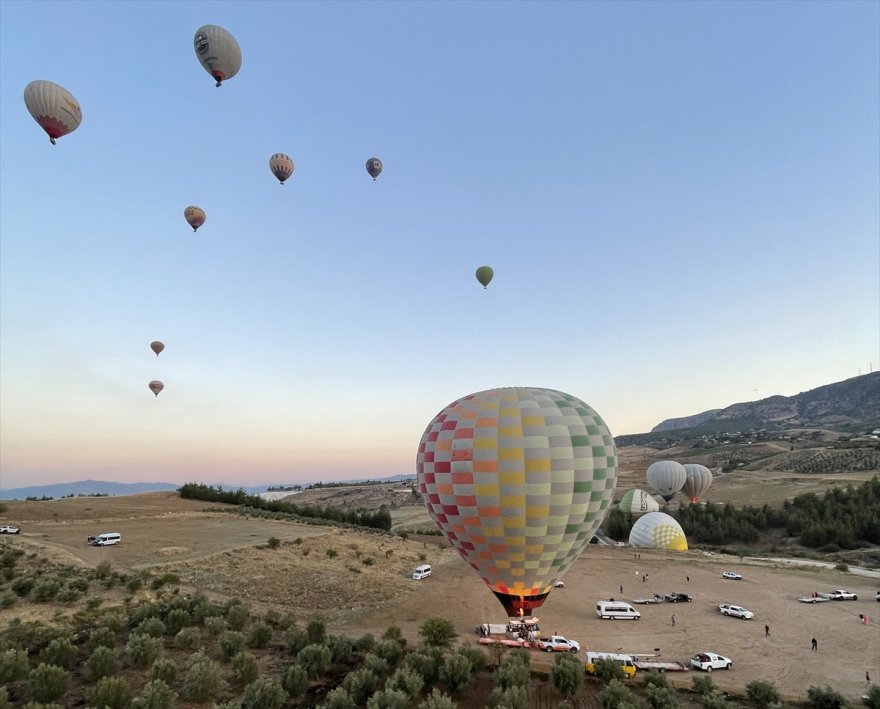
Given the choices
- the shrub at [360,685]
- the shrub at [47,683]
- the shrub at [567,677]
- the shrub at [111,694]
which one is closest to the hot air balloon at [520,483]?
the shrub at [567,677]

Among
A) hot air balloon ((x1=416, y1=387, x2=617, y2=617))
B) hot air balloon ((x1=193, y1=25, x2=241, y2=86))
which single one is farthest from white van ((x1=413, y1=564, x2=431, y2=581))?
hot air balloon ((x1=193, y1=25, x2=241, y2=86))

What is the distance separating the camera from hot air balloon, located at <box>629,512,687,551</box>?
51250mm

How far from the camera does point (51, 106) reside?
90.7ft

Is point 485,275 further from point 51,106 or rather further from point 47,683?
point 47,683

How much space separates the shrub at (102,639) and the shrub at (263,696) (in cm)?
635

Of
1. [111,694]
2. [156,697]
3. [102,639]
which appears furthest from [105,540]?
[156,697]

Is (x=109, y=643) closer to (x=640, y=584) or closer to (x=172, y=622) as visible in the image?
(x=172, y=622)

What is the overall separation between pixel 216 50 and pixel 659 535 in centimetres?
5780

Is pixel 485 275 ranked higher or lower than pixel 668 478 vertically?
higher

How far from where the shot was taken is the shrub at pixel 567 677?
16.7 m

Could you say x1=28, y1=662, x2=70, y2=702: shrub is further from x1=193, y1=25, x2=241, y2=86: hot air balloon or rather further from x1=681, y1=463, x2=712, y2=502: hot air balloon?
x1=681, y1=463, x2=712, y2=502: hot air balloon

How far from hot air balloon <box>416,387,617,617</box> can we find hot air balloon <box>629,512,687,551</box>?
1442 inches

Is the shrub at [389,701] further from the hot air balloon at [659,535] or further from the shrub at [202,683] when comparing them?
the hot air balloon at [659,535]

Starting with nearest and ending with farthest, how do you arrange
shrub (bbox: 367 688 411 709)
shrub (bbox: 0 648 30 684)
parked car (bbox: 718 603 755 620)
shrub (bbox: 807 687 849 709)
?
shrub (bbox: 367 688 411 709) → shrub (bbox: 0 648 30 684) → shrub (bbox: 807 687 849 709) → parked car (bbox: 718 603 755 620)
